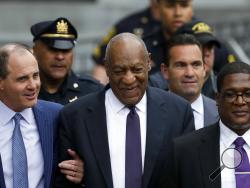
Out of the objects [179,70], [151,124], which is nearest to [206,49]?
[179,70]

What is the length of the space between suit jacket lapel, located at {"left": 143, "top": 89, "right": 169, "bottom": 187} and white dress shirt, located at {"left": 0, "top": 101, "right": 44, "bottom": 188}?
776mm

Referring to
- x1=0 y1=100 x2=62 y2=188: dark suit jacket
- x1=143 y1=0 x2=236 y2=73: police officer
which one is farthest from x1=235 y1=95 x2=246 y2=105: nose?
x1=143 y1=0 x2=236 y2=73: police officer

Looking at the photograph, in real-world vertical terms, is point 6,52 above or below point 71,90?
above

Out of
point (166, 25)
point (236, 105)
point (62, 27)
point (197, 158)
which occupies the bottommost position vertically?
point (197, 158)

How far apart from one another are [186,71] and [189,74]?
6 cm

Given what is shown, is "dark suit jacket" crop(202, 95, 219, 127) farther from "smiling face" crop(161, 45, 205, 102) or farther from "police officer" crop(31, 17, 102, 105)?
"police officer" crop(31, 17, 102, 105)

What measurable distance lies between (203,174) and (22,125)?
1.43 meters

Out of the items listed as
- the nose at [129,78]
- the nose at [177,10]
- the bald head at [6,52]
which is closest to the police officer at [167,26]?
the nose at [177,10]

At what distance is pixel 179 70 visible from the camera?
8609 mm

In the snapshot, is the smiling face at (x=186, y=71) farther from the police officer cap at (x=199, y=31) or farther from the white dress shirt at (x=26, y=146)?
the white dress shirt at (x=26, y=146)

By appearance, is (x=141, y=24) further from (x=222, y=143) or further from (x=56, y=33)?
(x=222, y=143)

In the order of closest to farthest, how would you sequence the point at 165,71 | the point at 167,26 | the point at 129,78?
the point at 129,78 → the point at 165,71 → the point at 167,26

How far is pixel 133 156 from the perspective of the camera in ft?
24.6

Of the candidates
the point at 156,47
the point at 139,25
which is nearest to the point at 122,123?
the point at 156,47
